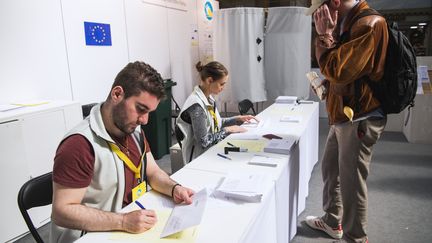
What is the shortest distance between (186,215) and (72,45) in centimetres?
256

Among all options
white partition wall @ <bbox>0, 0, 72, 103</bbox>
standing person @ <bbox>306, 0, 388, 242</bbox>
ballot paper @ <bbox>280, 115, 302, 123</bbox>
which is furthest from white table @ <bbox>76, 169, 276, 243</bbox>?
white partition wall @ <bbox>0, 0, 72, 103</bbox>

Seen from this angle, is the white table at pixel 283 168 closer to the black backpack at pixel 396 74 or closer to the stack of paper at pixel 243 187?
the stack of paper at pixel 243 187

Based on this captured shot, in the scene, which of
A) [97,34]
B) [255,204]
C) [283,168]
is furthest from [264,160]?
[97,34]

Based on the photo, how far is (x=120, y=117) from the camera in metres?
1.30

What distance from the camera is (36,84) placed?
2818 mm

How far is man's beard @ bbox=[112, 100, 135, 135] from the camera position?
1282 mm

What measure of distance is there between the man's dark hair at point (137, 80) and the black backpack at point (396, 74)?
1.05 meters

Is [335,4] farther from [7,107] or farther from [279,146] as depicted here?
[7,107]

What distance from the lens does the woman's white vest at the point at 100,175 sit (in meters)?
1.25

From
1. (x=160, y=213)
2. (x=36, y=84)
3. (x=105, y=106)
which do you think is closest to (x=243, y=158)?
(x=160, y=213)

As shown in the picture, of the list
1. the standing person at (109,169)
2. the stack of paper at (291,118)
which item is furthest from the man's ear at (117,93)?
the stack of paper at (291,118)

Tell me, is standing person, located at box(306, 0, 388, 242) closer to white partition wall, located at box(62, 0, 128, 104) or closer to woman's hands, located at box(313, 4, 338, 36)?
woman's hands, located at box(313, 4, 338, 36)

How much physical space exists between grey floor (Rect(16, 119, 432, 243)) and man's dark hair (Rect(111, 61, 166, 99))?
5.14 feet

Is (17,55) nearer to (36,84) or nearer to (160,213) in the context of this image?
(36,84)
